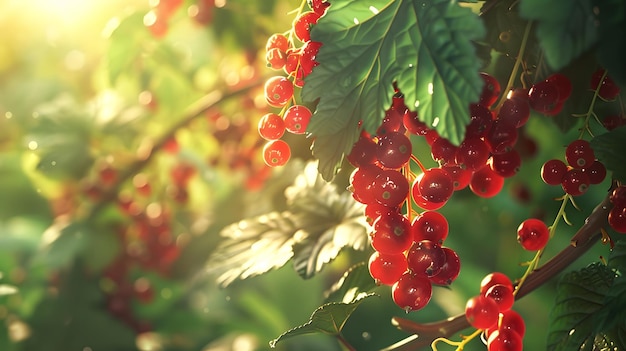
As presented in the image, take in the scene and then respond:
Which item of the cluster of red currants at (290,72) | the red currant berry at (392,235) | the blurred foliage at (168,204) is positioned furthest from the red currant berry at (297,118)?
the blurred foliage at (168,204)

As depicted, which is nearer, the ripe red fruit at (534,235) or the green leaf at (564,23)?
the green leaf at (564,23)

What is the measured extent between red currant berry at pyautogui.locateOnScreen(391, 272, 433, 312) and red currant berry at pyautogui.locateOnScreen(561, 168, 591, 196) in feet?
0.47

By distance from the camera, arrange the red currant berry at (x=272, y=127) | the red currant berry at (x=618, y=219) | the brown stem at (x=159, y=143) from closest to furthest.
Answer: the red currant berry at (x=618, y=219), the red currant berry at (x=272, y=127), the brown stem at (x=159, y=143)

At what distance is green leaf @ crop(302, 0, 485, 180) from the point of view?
0.44 m

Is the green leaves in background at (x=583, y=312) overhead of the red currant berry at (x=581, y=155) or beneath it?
beneath

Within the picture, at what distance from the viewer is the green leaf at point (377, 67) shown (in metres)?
0.44

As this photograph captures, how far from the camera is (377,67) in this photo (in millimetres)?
482

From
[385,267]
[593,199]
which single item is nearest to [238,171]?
[593,199]

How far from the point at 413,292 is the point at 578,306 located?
0.15m

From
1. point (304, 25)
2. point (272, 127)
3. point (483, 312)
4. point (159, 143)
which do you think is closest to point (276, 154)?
point (272, 127)

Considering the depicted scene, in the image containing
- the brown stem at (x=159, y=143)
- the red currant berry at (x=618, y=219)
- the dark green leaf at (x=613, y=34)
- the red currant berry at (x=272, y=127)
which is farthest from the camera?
the brown stem at (x=159, y=143)

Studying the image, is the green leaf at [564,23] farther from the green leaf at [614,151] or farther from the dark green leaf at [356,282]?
the dark green leaf at [356,282]

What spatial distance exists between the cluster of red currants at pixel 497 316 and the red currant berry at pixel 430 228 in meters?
0.06

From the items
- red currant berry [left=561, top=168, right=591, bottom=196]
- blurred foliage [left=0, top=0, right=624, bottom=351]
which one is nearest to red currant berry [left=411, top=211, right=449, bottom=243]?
red currant berry [left=561, top=168, right=591, bottom=196]
